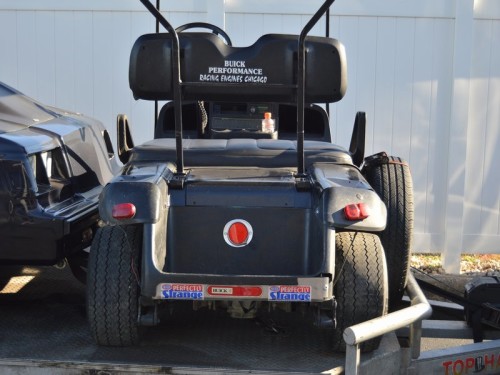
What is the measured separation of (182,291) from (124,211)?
1.30 ft

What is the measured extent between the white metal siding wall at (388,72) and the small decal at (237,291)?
452cm

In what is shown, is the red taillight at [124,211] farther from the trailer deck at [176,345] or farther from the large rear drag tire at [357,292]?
the large rear drag tire at [357,292]

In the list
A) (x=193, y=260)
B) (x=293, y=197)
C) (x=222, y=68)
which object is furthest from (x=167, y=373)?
(x=222, y=68)

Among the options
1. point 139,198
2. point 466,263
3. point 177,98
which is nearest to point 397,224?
point 177,98

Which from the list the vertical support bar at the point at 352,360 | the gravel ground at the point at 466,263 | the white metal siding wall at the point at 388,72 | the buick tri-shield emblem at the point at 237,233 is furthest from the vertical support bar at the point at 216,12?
the vertical support bar at the point at 352,360

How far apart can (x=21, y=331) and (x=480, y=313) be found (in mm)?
2267

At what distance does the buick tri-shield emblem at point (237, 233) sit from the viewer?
336cm

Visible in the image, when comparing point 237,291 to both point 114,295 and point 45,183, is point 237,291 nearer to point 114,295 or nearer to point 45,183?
point 114,295

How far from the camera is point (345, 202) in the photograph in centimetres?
323

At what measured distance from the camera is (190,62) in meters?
3.67

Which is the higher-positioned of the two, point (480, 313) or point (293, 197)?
point (293, 197)

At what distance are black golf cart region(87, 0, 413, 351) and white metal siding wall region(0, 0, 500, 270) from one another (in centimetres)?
365

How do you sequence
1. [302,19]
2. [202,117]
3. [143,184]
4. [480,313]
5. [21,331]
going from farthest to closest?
[302,19]
[202,117]
[480,313]
[21,331]
[143,184]

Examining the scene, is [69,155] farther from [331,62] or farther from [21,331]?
[331,62]
